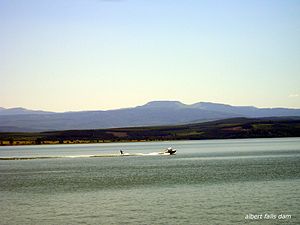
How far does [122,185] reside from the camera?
A: 78.1m

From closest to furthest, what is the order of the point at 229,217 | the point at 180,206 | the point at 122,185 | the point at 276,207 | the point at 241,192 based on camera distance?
1. the point at 229,217
2. the point at 276,207
3. the point at 180,206
4. the point at 241,192
5. the point at 122,185

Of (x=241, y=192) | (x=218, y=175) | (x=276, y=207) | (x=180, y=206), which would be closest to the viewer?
(x=276, y=207)

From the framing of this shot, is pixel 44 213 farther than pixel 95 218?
Yes

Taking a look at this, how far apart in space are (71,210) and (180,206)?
35.9 feet

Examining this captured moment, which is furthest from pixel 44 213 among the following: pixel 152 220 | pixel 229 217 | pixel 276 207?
pixel 276 207

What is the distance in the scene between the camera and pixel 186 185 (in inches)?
2874

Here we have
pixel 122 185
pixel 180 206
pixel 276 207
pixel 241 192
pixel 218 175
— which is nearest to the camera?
pixel 276 207

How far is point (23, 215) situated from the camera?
51344mm

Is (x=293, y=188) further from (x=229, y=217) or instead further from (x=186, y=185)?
(x=229, y=217)

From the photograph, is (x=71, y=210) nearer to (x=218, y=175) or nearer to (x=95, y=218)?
(x=95, y=218)

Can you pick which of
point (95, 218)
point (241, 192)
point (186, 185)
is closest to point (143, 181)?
point (186, 185)

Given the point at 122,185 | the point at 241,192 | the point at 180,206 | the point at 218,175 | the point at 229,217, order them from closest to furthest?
the point at 229,217, the point at 180,206, the point at 241,192, the point at 122,185, the point at 218,175

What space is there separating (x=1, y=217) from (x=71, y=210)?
22.5ft

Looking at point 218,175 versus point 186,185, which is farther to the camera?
point 218,175
